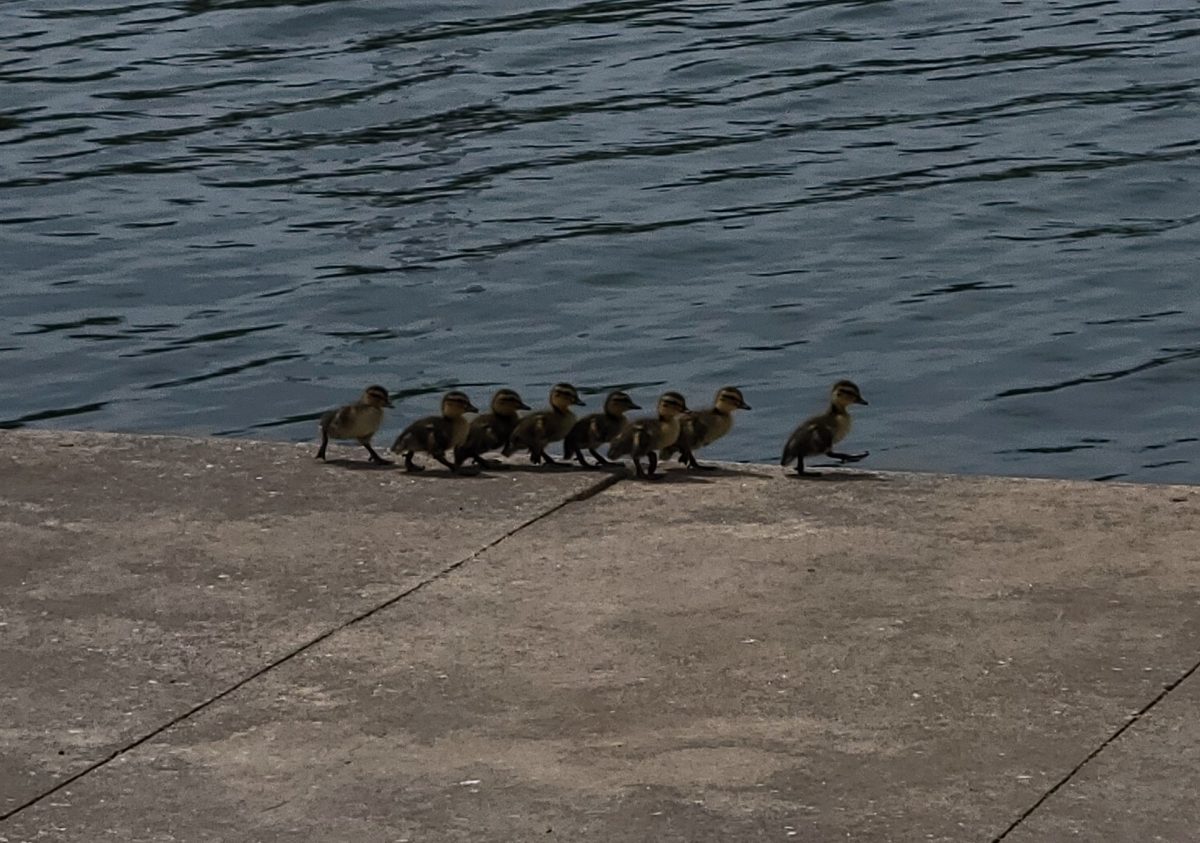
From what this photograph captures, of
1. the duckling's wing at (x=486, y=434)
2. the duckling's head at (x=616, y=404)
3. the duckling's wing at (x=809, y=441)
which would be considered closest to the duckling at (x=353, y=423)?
the duckling's wing at (x=486, y=434)

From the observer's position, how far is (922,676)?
242 inches

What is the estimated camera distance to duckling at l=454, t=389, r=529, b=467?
8.59 metres

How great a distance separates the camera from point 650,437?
28.0 feet

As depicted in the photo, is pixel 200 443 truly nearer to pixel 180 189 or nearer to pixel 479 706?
pixel 479 706

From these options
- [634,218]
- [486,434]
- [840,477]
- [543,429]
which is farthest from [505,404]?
[634,218]

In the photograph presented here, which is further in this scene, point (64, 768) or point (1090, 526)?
point (1090, 526)

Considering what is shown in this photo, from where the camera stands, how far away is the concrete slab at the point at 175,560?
20.2ft

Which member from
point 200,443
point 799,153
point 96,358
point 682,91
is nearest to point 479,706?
point 200,443

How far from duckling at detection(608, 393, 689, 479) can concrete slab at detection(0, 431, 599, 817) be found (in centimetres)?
42

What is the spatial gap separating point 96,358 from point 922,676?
29.4ft

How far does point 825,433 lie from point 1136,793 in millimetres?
3791

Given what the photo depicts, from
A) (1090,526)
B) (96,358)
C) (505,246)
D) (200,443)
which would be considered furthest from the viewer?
(505,246)

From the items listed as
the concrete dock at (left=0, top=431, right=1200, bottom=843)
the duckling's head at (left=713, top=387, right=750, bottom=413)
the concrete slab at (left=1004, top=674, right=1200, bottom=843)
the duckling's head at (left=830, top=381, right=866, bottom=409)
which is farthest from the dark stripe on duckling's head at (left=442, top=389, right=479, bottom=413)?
the concrete slab at (left=1004, top=674, right=1200, bottom=843)

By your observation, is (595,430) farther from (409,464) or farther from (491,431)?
(409,464)
